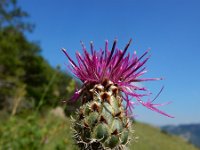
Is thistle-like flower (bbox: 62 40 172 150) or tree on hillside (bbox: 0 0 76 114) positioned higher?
tree on hillside (bbox: 0 0 76 114)

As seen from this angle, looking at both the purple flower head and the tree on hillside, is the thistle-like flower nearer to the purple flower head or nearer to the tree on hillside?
the purple flower head

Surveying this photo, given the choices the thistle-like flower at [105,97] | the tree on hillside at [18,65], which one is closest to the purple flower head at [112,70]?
the thistle-like flower at [105,97]

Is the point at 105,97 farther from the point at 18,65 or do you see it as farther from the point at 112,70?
the point at 18,65

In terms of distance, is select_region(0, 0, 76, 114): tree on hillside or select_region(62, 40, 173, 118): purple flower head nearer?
select_region(62, 40, 173, 118): purple flower head

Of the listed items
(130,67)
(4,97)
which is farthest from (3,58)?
(130,67)

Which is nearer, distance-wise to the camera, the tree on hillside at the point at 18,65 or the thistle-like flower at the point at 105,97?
the thistle-like flower at the point at 105,97

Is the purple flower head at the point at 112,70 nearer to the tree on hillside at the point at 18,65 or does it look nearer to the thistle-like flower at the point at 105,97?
the thistle-like flower at the point at 105,97

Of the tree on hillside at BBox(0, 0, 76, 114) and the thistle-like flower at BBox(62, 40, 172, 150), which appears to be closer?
the thistle-like flower at BBox(62, 40, 172, 150)

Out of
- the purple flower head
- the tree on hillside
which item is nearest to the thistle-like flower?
the purple flower head

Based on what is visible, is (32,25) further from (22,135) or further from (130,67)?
(130,67)
